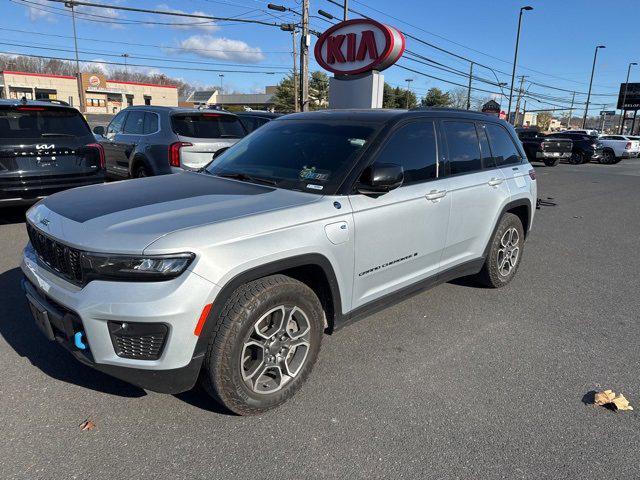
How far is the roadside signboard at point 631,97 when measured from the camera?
5700 centimetres

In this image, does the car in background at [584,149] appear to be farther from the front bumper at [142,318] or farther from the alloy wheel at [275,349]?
the front bumper at [142,318]

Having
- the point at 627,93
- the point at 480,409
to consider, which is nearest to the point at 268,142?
the point at 480,409

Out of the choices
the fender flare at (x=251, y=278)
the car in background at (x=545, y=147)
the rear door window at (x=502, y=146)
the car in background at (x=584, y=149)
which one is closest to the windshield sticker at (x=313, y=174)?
the fender flare at (x=251, y=278)

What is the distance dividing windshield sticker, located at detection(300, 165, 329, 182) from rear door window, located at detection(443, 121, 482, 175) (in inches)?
52.4

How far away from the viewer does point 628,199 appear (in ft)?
40.5

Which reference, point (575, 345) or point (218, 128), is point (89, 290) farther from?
point (218, 128)

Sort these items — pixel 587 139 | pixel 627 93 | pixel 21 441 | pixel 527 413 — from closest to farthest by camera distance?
pixel 21 441
pixel 527 413
pixel 587 139
pixel 627 93

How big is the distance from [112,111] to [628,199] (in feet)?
233

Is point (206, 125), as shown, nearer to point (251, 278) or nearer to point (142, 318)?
point (251, 278)

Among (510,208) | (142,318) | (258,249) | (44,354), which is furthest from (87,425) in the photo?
(510,208)

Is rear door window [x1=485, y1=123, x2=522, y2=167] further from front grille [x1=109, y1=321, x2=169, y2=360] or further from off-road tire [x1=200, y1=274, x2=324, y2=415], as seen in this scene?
front grille [x1=109, y1=321, x2=169, y2=360]

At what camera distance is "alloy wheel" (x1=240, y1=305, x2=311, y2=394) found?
2.68 metres

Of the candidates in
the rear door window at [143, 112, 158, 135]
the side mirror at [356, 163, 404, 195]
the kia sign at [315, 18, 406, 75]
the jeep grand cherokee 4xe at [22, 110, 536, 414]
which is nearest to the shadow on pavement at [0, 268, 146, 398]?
the jeep grand cherokee 4xe at [22, 110, 536, 414]

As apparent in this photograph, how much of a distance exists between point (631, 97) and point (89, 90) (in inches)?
2827
